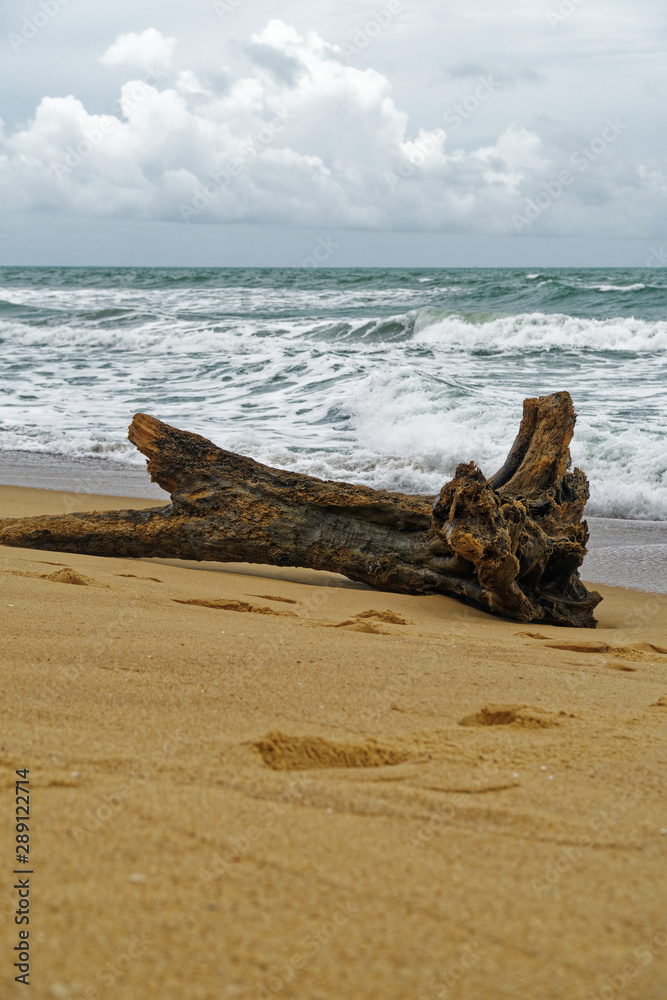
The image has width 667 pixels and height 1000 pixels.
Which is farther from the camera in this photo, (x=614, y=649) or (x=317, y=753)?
(x=614, y=649)

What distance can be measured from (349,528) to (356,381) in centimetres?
886

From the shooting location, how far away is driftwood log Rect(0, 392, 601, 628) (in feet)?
14.9

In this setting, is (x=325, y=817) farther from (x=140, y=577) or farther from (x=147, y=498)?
(x=147, y=498)

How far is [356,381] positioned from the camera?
524 inches

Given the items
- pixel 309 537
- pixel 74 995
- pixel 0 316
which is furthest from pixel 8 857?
pixel 0 316

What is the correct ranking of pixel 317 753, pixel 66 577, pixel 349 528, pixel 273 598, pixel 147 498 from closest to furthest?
pixel 317 753 < pixel 66 577 < pixel 273 598 < pixel 349 528 < pixel 147 498

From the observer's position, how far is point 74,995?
3.70 ft

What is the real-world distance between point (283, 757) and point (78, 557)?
3.35 metres

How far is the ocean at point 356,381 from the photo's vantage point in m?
9.02

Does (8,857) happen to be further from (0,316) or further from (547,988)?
(0,316)

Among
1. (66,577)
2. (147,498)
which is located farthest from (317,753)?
(147,498)

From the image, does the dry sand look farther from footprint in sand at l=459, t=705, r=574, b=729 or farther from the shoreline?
the shoreline

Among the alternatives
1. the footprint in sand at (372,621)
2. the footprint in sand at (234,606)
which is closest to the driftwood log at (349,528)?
the footprint in sand at (372,621)

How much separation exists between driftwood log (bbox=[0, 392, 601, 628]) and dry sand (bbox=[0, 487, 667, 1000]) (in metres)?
1.36
